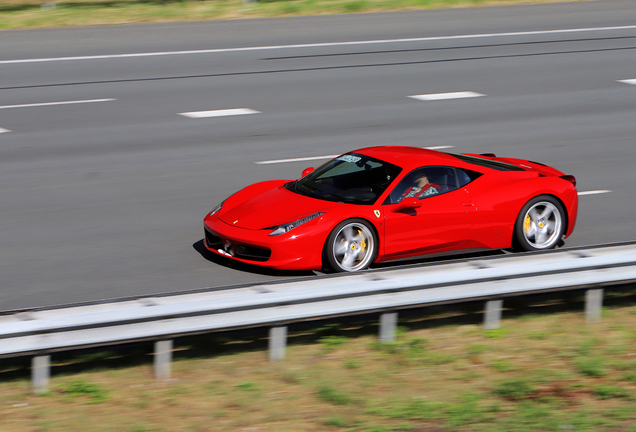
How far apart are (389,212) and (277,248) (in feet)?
3.81

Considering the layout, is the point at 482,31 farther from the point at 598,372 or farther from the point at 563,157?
the point at 598,372

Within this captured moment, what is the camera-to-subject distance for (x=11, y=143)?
15.1 meters

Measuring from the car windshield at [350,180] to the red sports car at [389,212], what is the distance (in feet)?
0.03

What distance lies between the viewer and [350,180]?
938cm

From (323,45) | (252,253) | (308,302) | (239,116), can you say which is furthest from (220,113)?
(308,302)

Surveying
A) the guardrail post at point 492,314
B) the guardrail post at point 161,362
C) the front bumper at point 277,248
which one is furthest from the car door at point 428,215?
the guardrail post at point 161,362

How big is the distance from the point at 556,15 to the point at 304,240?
888 inches

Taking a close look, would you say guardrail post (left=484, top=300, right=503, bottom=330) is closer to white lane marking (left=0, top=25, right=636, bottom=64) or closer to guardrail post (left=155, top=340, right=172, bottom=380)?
guardrail post (left=155, top=340, right=172, bottom=380)

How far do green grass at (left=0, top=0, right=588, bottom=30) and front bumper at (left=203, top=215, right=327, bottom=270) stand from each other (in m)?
19.1

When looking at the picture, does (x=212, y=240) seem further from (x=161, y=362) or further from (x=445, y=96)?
(x=445, y=96)

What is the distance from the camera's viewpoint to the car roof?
9.36 m

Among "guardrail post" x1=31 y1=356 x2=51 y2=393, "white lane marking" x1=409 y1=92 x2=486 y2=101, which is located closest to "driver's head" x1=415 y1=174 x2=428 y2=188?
"guardrail post" x1=31 y1=356 x2=51 y2=393

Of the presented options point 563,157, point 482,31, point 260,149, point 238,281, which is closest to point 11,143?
point 260,149

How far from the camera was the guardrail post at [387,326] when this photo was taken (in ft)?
24.0
